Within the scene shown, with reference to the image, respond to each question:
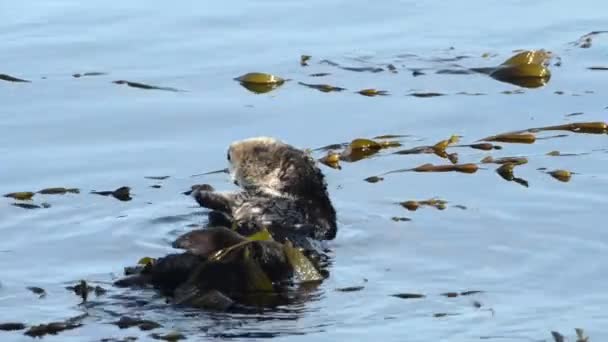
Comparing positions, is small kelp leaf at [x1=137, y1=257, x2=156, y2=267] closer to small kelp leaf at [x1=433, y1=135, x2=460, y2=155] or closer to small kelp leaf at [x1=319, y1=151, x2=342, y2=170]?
small kelp leaf at [x1=319, y1=151, x2=342, y2=170]

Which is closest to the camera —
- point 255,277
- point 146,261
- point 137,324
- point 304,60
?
point 137,324

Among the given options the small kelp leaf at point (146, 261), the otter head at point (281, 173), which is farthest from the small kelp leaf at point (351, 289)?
the otter head at point (281, 173)

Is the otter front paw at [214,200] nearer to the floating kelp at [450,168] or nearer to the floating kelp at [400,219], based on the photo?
the floating kelp at [400,219]

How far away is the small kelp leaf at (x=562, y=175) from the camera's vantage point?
24.3ft

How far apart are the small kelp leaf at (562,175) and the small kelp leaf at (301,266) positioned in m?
1.80

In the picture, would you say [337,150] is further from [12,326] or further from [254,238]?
[12,326]

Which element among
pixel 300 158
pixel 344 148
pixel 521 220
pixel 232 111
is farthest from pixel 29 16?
pixel 521 220

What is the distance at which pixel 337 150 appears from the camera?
8.15 metres

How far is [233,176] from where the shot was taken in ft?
24.6

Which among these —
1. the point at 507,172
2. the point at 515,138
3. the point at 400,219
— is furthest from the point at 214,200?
the point at 515,138

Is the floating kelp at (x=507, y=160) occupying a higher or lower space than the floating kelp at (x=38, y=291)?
higher

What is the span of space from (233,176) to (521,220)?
144 cm

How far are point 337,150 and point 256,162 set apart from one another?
935mm

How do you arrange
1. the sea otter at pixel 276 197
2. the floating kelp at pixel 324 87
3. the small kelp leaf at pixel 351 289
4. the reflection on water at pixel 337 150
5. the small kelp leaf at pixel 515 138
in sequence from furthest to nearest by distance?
1. the floating kelp at pixel 324 87
2. the small kelp leaf at pixel 515 138
3. the sea otter at pixel 276 197
4. the small kelp leaf at pixel 351 289
5. the reflection on water at pixel 337 150
